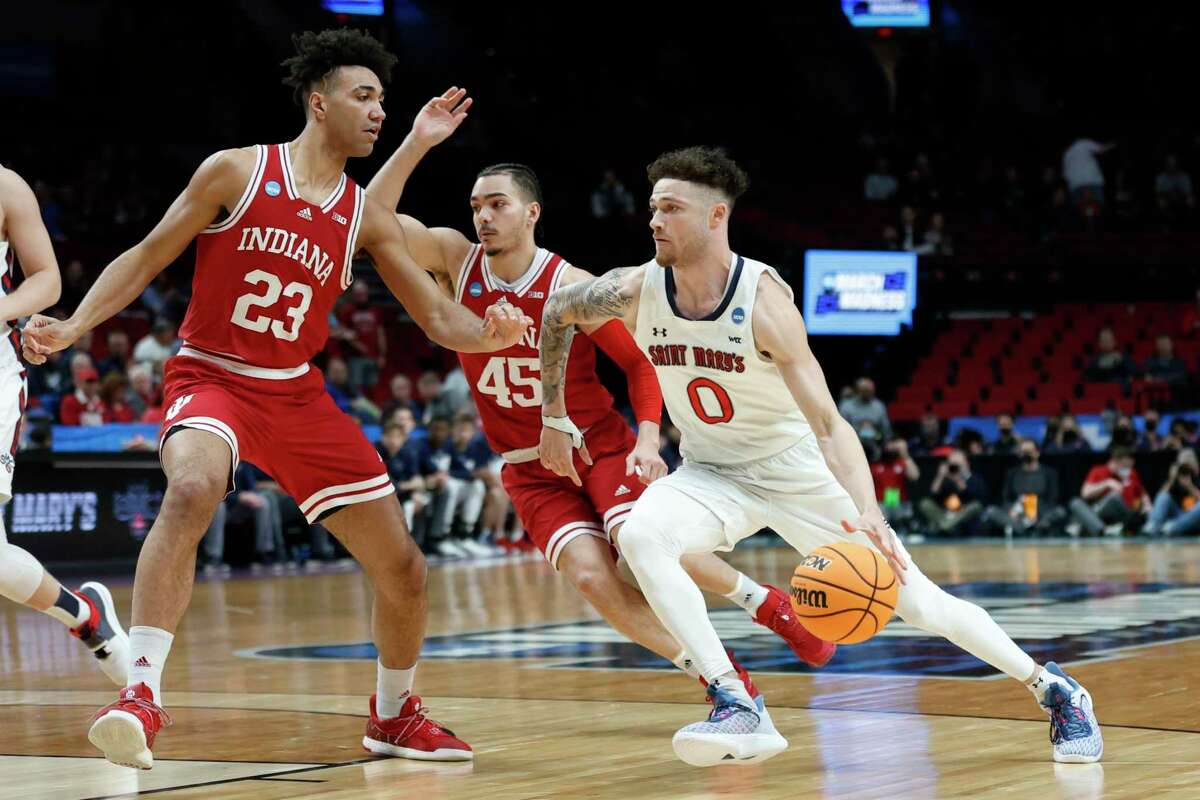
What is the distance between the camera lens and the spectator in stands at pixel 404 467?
16.0 metres

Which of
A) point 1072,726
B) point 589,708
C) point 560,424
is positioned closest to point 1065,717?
point 1072,726

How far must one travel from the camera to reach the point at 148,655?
4781mm

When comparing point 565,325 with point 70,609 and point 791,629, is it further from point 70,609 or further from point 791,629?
point 70,609

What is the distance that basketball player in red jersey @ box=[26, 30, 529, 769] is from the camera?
17.3 feet

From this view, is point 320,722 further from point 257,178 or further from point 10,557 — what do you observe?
point 257,178

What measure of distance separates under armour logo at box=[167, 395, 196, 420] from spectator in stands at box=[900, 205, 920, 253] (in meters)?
21.1

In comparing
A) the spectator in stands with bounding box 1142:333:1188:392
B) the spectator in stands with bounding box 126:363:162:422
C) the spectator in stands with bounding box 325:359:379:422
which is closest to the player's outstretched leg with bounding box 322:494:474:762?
the spectator in stands with bounding box 126:363:162:422

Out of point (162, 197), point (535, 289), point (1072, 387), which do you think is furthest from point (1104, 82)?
point (535, 289)

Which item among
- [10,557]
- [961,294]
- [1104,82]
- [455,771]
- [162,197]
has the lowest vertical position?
[455,771]

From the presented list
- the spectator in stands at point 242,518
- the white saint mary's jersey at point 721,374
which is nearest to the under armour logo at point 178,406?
the white saint mary's jersey at point 721,374

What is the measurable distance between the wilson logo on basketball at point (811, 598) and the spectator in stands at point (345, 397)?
11672 millimetres

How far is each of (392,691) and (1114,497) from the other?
1439 centimetres

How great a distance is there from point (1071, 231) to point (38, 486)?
18.0m

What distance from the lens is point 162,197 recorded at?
73.6ft
